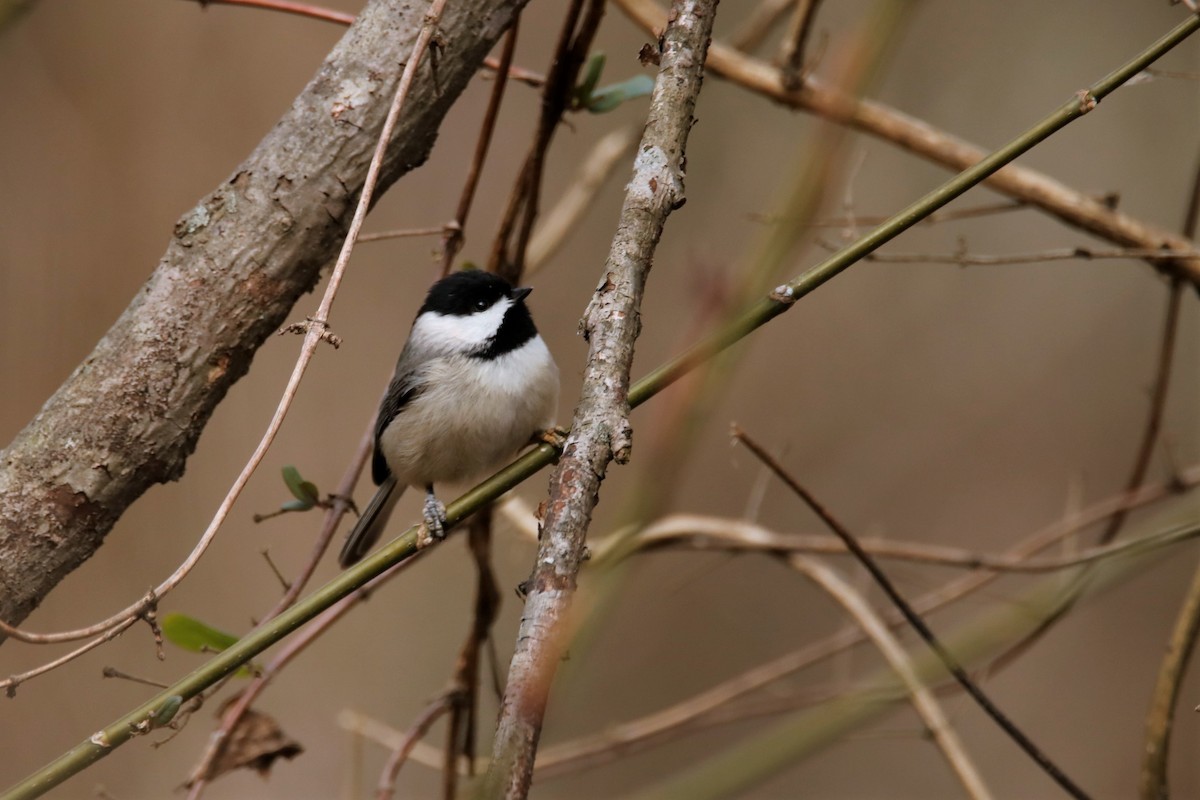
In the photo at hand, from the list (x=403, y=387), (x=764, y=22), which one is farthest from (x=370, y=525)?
(x=764, y=22)

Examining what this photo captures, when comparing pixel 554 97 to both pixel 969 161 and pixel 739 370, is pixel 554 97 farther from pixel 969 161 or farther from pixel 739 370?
pixel 739 370

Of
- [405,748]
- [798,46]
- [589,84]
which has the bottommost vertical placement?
[405,748]

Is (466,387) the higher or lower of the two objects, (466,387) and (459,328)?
the lower

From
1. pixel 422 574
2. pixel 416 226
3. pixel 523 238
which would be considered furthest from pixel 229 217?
pixel 422 574

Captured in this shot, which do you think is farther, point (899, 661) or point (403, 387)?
point (403, 387)

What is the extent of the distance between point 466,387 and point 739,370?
1.57m

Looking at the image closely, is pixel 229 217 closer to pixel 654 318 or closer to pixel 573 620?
pixel 573 620

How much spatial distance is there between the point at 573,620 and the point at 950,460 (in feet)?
12.2

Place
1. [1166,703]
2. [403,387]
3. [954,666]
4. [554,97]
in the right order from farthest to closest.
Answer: [403,387] → [554,97] → [1166,703] → [954,666]

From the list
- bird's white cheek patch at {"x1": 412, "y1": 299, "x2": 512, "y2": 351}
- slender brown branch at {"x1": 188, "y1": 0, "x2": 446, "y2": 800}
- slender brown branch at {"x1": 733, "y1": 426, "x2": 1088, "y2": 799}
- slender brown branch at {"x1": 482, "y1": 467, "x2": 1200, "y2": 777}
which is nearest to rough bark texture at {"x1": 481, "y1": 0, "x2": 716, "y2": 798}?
slender brown branch at {"x1": 188, "y1": 0, "x2": 446, "y2": 800}

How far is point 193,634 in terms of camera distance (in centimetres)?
215

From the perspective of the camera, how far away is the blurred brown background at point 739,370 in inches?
165

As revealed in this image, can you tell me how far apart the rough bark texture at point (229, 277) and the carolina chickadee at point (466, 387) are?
0.72 m

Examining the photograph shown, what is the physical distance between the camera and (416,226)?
4.43m
